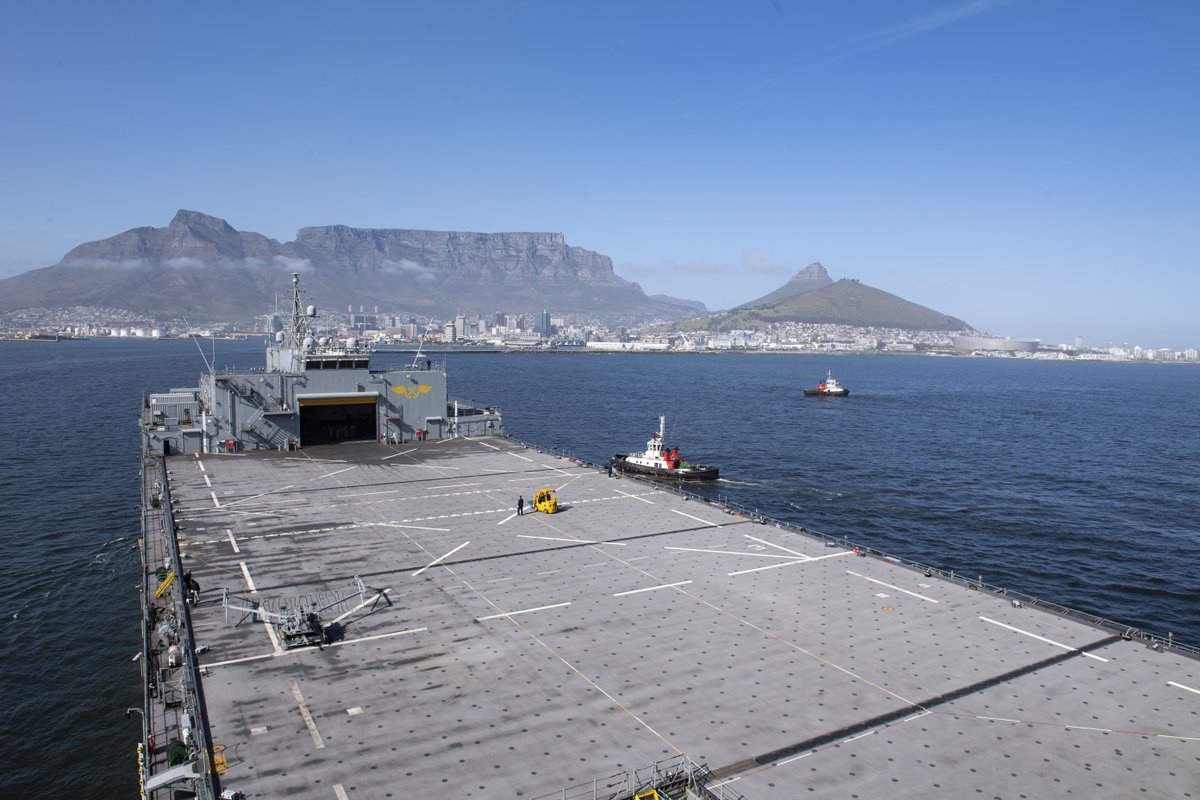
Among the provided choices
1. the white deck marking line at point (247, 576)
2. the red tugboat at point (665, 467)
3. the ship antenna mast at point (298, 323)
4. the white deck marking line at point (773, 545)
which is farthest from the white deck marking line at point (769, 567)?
the ship antenna mast at point (298, 323)

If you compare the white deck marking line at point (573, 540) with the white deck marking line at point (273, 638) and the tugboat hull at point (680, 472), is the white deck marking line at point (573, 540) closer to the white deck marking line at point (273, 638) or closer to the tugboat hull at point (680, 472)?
the white deck marking line at point (273, 638)

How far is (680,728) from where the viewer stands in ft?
61.4

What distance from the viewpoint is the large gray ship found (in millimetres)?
16984

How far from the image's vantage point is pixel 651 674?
21594 millimetres

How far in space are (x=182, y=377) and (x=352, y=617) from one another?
171 meters

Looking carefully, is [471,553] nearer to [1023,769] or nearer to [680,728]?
[680,728]

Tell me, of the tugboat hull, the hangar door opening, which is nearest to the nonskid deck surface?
the hangar door opening

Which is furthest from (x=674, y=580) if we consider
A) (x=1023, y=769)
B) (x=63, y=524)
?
(x=63, y=524)

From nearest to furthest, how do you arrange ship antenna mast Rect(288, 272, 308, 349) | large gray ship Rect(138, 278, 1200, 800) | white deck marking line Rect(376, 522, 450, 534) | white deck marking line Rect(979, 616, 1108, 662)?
large gray ship Rect(138, 278, 1200, 800) → white deck marking line Rect(979, 616, 1108, 662) → white deck marking line Rect(376, 522, 450, 534) → ship antenna mast Rect(288, 272, 308, 349)

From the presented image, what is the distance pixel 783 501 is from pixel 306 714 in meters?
51.1

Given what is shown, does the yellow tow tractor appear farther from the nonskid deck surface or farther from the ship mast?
the ship mast

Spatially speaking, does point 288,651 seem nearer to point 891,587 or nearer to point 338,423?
point 891,587

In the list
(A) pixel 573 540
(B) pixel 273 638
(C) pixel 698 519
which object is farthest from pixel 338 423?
(B) pixel 273 638

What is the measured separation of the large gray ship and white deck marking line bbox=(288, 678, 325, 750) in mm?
68
